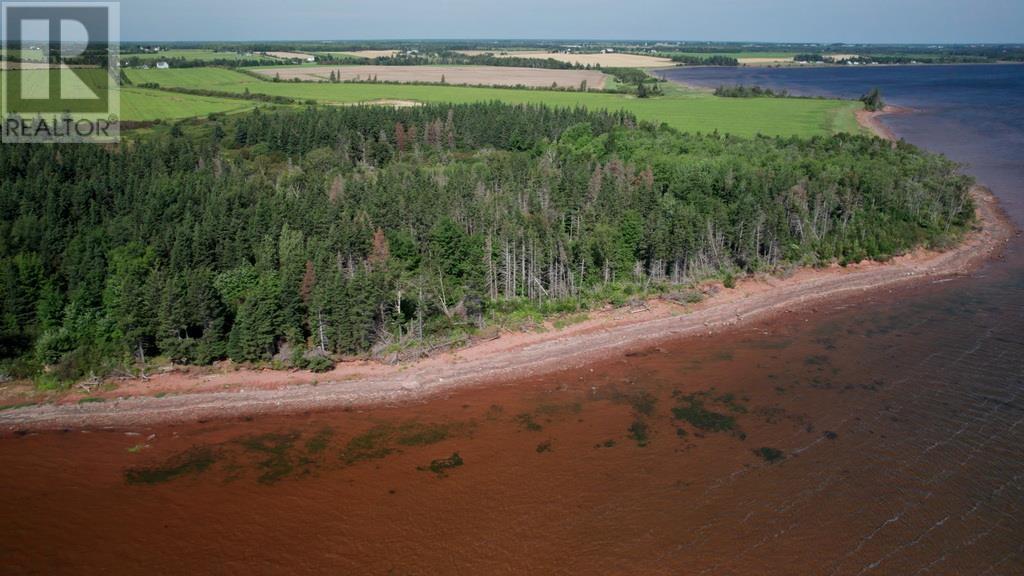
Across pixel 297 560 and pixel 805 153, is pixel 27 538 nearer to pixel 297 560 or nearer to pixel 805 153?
pixel 297 560

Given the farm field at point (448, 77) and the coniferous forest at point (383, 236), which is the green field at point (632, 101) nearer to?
the farm field at point (448, 77)

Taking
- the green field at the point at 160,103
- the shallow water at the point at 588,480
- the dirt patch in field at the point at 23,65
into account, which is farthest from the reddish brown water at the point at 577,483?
the dirt patch in field at the point at 23,65

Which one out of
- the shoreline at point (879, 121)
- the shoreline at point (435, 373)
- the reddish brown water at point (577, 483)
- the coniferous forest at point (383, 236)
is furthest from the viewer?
the shoreline at point (879, 121)

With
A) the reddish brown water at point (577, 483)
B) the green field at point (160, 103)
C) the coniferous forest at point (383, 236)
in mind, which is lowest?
the reddish brown water at point (577, 483)

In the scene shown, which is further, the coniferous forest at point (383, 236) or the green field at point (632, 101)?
the green field at point (632, 101)

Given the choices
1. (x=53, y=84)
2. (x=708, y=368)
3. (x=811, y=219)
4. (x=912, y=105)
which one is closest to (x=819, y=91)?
(x=912, y=105)

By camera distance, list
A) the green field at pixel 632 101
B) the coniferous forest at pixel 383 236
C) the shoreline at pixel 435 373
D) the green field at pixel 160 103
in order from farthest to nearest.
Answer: the green field at pixel 160 103
the green field at pixel 632 101
the coniferous forest at pixel 383 236
the shoreline at pixel 435 373
